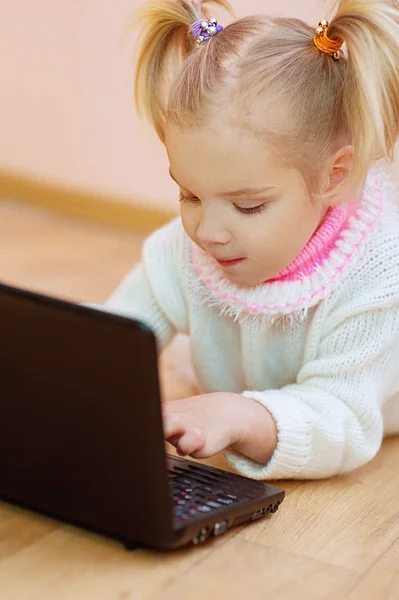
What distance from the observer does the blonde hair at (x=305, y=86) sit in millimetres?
1005

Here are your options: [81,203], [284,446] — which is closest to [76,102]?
[81,203]

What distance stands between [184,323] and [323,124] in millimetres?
342

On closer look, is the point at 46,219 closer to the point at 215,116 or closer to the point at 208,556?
the point at 215,116

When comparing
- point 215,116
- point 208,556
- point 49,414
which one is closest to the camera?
point 49,414

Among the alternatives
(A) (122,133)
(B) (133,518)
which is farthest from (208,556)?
(A) (122,133)

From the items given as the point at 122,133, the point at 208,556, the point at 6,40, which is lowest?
the point at 208,556

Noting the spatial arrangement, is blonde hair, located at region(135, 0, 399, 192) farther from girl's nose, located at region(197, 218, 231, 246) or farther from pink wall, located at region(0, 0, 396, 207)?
pink wall, located at region(0, 0, 396, 207)

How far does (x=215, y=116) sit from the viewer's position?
1.01 m

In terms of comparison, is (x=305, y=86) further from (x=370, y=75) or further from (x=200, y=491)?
(x=200, y=491)

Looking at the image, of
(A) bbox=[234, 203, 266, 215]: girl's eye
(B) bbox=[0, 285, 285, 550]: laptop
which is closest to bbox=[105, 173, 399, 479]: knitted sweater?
(A) bbox=[234, 203, 266, 215]: girl's eye

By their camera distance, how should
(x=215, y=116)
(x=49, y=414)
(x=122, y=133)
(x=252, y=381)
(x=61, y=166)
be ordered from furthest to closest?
(x=61, y=166)
(x=122, y=133)
(x=252, y=381)
(x=215, y=116)
(x=49, y=414)

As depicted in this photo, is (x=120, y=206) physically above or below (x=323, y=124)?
below

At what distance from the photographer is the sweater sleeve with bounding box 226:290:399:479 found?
1.06m

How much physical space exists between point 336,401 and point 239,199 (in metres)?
0.24
